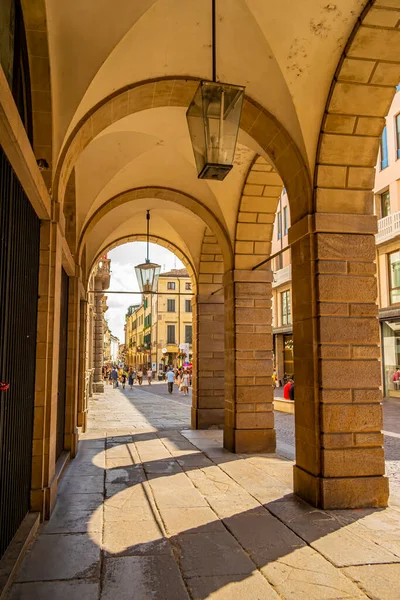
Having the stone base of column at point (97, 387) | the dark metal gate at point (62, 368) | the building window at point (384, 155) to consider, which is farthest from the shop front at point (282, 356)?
the dark metal gate at point (62, 368)

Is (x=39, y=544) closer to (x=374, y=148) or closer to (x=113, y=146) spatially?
(x=374, y=148)

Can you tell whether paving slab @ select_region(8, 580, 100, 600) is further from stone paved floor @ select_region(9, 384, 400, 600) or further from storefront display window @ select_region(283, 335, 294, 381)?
storefront display window @ select_region(283, 335, 294, 381)

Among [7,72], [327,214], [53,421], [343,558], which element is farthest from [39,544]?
[327,214]

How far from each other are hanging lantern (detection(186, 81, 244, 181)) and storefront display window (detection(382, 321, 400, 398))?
1686 cm

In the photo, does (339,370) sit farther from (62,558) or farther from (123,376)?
(123,376)

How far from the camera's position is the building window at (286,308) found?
28.0 m

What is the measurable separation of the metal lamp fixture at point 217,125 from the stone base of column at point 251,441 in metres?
5.06

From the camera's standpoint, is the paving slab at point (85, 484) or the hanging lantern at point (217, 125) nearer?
the hanging lantern at point (217, 125)

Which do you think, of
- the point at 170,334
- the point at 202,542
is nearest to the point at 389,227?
the point at 202,542

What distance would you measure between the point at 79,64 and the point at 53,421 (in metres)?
3.48

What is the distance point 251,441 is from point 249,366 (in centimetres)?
116

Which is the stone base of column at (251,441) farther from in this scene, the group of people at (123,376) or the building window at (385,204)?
the group of people at (123,376)

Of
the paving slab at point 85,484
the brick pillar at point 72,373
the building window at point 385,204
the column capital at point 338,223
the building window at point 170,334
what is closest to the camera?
the column capital at point 338,223

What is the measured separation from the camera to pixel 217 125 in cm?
375
